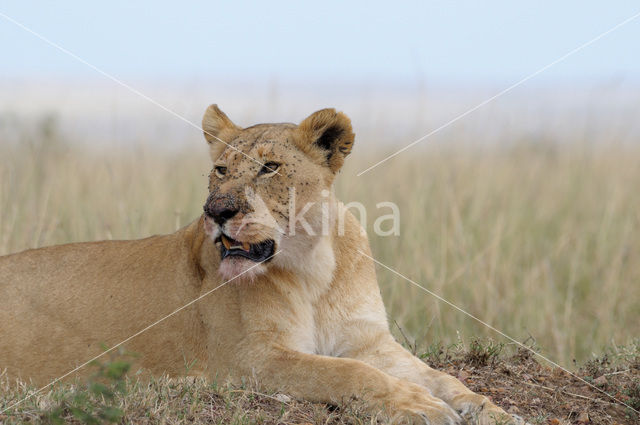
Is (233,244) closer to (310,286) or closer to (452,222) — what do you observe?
(310,286)

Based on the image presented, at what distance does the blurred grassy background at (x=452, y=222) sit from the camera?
8.05m

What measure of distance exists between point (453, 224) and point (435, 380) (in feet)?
14.9

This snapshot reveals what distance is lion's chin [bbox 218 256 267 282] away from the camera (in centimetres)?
439

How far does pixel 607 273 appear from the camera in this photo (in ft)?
29.3

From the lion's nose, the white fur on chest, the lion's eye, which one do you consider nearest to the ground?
the white fur on chest

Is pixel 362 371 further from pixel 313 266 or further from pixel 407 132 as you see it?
pixel 407 132

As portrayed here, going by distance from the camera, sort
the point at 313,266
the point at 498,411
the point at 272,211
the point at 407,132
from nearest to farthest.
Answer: the point at 498,411 → the point at 272,211 → the point at 313,266 → the point at 407,132

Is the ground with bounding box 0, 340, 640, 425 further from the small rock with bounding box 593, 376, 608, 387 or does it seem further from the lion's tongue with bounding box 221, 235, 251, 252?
the lion's tongue with bounding box 221, 235, 251, 252

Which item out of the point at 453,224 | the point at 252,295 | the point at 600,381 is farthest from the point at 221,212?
the point at 453,224

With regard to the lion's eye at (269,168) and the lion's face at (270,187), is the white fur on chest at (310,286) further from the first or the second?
the lion's eye at (269,168)

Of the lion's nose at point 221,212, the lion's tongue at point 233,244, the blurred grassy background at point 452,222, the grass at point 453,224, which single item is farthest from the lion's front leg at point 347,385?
the blurred grassy background at point 452,222

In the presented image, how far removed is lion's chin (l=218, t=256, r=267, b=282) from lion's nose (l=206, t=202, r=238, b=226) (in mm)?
307

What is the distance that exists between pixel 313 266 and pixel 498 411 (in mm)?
1312

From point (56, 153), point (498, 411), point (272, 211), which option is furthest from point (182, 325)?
point (56, 153)
